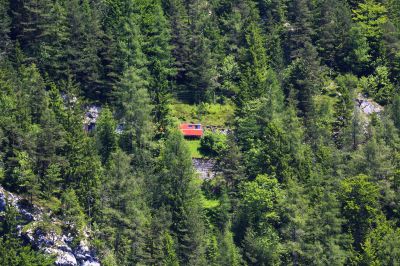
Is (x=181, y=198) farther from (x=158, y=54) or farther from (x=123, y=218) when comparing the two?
(x=158, y=54)

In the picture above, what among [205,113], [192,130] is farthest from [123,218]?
[205,113]

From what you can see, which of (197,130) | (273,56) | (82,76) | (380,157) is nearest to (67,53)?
(82,76)

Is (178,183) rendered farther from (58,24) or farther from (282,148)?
(58,24)

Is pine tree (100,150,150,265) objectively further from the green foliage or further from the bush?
the green foliage

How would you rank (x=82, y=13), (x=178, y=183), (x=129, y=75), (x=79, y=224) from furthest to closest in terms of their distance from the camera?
(x=82, y=13) < (x=129, y=75) < (x=178, y=183) < (x=79, y=224)

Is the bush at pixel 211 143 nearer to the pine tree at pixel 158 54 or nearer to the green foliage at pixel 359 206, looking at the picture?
the pine tree at pixel 158 54
